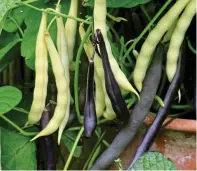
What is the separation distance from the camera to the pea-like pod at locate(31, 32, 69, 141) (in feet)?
2.37

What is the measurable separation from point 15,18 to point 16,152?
24 centimetres

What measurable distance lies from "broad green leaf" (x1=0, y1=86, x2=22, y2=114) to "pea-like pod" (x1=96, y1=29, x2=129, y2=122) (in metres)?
0.15

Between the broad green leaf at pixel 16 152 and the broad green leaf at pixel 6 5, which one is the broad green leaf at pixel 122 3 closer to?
the broad green leaf at pixel 6 5

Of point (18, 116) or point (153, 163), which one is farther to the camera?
point (18, 116)

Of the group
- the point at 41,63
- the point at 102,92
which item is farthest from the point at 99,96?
the point at 41,63

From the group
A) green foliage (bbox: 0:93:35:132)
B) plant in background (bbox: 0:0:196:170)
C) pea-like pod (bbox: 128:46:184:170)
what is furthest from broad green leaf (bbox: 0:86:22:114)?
pea-like pod (bbox: 128:46:184:170)

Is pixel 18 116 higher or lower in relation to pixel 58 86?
lower

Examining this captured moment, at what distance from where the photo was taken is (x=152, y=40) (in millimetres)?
742

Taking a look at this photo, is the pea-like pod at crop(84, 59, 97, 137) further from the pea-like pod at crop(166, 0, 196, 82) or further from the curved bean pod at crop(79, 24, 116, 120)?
the pea-like pod at crop(166, 0, 196, 82)

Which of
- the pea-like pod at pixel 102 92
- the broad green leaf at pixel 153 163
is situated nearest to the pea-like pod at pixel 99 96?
the pea-like pod at pixel 102 92

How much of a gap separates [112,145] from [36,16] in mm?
262

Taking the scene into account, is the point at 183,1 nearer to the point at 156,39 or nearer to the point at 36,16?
the point at 156,39

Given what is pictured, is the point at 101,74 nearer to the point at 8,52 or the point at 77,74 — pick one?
the point at 77,74

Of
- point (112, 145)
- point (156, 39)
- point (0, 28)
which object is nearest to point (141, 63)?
point (156, 39)
